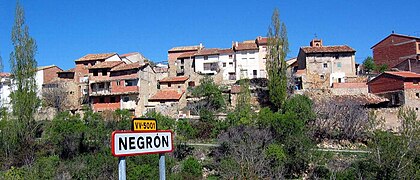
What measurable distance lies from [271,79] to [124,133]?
33975 millimetres

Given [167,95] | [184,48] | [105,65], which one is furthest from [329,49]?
[105,65]

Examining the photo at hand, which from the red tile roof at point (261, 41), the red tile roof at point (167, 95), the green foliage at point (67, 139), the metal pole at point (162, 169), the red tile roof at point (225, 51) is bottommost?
the green foliage at point (67, 139)

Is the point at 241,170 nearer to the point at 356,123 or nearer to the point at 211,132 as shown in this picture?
the point at 211,132

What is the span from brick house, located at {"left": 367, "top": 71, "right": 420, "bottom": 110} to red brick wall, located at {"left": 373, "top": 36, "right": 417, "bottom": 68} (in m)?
11.3

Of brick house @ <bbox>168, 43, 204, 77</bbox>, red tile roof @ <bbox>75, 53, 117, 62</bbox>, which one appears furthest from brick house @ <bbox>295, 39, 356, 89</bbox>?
red tile roof @ <bbox>75, 53, 117, 62</bbox>

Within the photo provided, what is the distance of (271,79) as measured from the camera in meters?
36.8

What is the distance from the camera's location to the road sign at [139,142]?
344 cm

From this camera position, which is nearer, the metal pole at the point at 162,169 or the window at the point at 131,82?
the metal pole at the point at 162,169

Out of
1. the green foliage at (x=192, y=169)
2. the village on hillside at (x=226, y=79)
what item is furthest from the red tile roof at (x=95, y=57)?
the green foliage at (x=192, y=169)

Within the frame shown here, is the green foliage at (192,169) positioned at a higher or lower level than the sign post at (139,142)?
lower

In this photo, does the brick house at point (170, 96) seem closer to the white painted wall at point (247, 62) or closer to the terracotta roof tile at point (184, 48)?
the white painted wall at point (247, 62)

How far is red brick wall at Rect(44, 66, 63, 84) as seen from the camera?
47184mm

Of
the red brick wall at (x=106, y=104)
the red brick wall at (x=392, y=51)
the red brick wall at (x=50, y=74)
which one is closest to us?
the red brick wall at (x=106, y=104)

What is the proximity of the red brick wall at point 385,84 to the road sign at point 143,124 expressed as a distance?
35566 millimetres
